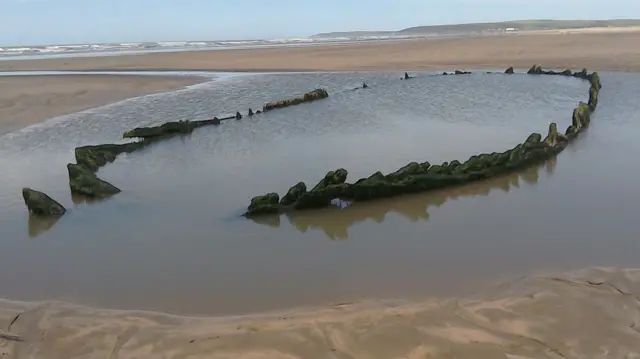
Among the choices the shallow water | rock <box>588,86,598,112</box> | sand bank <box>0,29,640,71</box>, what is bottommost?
the shallow water

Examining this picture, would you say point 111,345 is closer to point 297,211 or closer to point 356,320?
point 356,320

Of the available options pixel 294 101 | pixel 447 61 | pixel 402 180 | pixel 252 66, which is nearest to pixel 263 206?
pixel 402 180

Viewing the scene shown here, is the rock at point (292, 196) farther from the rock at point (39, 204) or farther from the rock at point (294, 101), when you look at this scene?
the rock at point (294, 101)

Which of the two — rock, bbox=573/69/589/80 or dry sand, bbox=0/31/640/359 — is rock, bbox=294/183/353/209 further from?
rock, bbox=573/69/589/80

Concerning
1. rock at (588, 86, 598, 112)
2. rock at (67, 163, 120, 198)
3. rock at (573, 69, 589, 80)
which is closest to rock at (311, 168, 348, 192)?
rock at (67, 163, 120, 198)

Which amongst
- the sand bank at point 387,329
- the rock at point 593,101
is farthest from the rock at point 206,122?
the sand bank at point 387,329

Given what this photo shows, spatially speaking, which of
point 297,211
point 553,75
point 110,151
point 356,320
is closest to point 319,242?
point 297,211

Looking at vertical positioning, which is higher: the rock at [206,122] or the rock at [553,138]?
the rock at [553,138]
